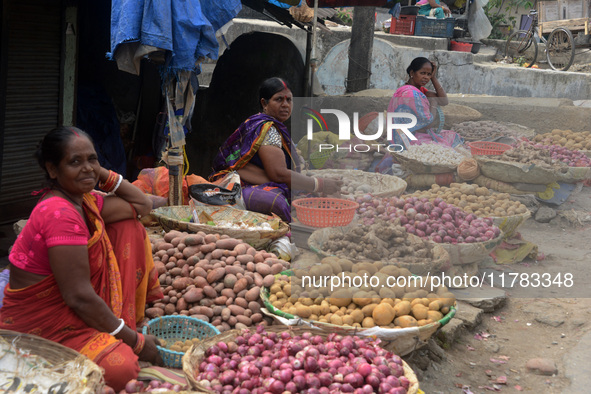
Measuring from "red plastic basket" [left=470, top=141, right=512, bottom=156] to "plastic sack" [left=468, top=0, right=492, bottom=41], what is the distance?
358 inches

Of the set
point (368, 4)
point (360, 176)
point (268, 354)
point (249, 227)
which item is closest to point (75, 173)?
point (268, 354)

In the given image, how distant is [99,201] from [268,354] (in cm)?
100

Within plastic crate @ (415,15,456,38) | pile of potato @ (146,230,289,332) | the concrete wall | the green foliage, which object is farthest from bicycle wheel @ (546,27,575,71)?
pile of potato @ (146,230,289,332)


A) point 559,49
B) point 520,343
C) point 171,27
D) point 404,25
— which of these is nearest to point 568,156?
point 520,343

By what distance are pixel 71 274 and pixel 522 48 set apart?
Result: 44.2 ft

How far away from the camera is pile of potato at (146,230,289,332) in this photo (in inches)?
117

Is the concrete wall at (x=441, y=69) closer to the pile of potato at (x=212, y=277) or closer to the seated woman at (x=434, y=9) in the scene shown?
the seated woman at (x=434, y=9)

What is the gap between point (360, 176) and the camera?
5.14m

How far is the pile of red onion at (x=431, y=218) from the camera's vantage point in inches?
156

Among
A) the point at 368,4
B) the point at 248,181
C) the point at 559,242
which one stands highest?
the point at 368,4

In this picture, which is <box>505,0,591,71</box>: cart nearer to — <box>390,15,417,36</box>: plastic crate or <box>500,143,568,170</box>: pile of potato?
<box>390,15,417,36</box>: plastic crate

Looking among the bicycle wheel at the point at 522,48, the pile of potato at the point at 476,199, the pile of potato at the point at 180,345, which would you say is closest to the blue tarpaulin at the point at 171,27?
the pile of potato at the point at 180,345

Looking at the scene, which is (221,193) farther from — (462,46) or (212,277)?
(462,46)

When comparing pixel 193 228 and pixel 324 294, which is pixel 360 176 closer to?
pixel 193 228
